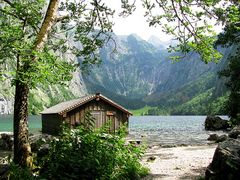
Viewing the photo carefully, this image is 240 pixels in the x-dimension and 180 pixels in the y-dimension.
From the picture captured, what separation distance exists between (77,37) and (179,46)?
563 cm

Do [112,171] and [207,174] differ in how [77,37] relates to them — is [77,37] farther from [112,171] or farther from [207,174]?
[207,174]

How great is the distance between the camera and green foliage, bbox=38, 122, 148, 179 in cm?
959

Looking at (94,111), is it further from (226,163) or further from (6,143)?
(226,163)

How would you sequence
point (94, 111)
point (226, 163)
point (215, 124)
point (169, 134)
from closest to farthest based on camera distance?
point (226, 163), point (94, 111), point (169, 134), point (215, 124)

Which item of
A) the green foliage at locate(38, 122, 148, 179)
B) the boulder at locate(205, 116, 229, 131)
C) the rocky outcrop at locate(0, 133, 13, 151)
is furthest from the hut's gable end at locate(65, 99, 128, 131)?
the boulder at locate(205, 116, 229, 131)

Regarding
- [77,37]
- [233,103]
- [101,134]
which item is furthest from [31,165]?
[233,103]

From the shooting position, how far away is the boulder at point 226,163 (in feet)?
30.0

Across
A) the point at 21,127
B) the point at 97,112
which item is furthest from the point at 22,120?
the point at 97,112

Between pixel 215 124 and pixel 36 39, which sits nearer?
pixel 36 39

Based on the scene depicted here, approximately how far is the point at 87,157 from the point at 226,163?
12.7ft

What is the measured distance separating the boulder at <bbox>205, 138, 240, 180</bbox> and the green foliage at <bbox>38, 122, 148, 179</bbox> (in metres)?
2.84

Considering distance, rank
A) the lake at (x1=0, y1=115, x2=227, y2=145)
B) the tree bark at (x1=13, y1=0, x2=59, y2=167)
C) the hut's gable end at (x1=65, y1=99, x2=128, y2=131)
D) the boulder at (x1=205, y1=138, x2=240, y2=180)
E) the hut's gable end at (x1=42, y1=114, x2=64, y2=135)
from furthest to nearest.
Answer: the hut's gable end at (x1=42, y1=114, x2=64, y2=135) → the lake at (x1=0, y1=115, x2=227, y2=145) → the hut's gable end at (x1=65, y1=99, x2=128, y2=131) → the tree bark at (x1=13, y1=0, x2=59, y2=167) → the boulder at (x1=205, y1=138, x2=240, y2=180)

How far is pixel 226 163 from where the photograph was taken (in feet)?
30.4

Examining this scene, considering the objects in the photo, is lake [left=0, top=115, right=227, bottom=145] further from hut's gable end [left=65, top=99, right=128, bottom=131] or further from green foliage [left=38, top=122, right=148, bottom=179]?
hut's gable end [left=65, top=99, right=128, bottom=131]
